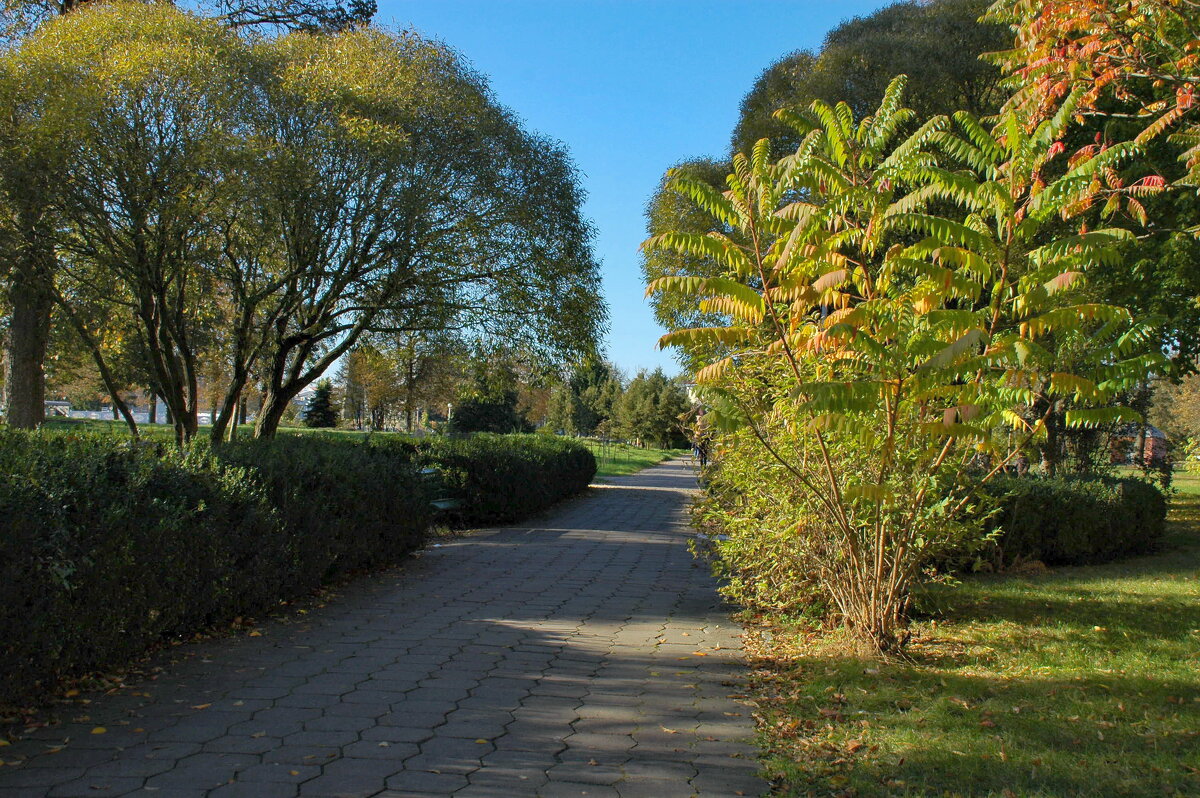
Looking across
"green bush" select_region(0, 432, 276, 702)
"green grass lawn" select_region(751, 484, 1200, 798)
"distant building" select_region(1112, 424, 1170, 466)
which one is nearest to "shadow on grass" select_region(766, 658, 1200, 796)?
"green grass lawn" select_region(751, 484, 1200, 798)

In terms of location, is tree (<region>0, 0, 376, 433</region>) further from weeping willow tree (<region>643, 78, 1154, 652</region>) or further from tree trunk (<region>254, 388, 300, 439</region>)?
weeping willow tree (<region>643, 78, 1154, 652</region>)

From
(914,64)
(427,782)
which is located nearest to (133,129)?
(427,782)

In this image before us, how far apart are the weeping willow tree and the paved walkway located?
1568mm

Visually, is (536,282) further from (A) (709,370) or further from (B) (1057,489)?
(A) (709,370)

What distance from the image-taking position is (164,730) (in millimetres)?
4219

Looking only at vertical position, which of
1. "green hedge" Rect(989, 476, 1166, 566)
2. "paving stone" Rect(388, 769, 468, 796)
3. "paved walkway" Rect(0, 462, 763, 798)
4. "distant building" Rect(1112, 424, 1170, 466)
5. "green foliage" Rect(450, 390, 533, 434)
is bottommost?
"paved walkway" Rect(0, 462, 763, 798)

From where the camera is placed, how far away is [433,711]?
4629mm

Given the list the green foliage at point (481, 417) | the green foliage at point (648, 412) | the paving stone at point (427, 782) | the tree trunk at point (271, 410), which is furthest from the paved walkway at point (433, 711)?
the green foliage at point (648, 412)

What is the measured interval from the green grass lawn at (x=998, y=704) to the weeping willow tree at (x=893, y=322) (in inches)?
26.6

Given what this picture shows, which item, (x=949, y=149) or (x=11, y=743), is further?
(x=949, y=149)

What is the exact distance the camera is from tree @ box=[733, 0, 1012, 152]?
16.8 metres

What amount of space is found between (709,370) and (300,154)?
31.7ft

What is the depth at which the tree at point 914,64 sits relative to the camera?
1677cm

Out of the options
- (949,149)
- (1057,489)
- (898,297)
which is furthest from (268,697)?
(1057,489)
